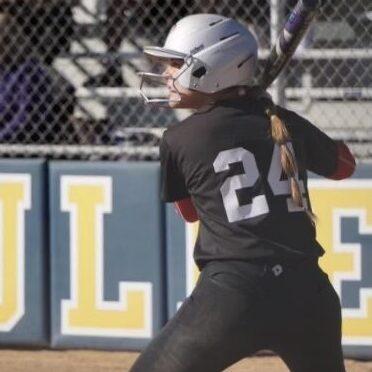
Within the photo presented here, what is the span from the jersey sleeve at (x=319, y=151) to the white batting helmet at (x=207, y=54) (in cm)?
29

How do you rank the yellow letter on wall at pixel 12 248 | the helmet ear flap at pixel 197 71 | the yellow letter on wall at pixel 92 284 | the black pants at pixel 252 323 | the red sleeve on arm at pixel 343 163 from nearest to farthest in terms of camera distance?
1. the black pants at pixel 252 323
2. the helmet ear flap at pixel 197 71
3. the red sleeve on arm at pixel 343 163
4. the yellow letter on wall at pixel 92 284
5. the yellow letter on wall at pixel 12 248

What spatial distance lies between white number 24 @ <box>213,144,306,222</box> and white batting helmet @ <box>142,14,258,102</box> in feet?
0.89

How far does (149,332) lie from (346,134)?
73.3 inches

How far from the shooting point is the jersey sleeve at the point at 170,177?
3.68 metres

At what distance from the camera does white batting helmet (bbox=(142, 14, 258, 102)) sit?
3682 mm

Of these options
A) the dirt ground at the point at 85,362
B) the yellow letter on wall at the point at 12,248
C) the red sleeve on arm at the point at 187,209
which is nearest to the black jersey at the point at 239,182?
the red sleeve on arm at the point at 187,209

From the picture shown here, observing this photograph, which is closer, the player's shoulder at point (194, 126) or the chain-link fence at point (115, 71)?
the player's shoulder at point (194, 126)

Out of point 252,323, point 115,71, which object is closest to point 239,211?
point 252,323

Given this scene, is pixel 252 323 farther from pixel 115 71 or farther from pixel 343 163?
pixel 115 71

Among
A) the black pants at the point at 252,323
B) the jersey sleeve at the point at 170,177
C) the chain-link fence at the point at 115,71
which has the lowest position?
→ the black pants at the point at 252,323

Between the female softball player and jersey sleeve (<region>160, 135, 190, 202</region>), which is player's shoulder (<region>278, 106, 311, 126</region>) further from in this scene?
jersey sleeve (<region>160, 135, 190, 202</region>)

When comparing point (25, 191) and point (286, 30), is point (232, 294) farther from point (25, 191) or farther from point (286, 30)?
point (25, 191)

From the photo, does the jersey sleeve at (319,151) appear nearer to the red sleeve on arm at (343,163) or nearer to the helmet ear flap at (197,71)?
the red sleeve on arm at (343,163)

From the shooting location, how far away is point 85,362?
6223 millimetres
